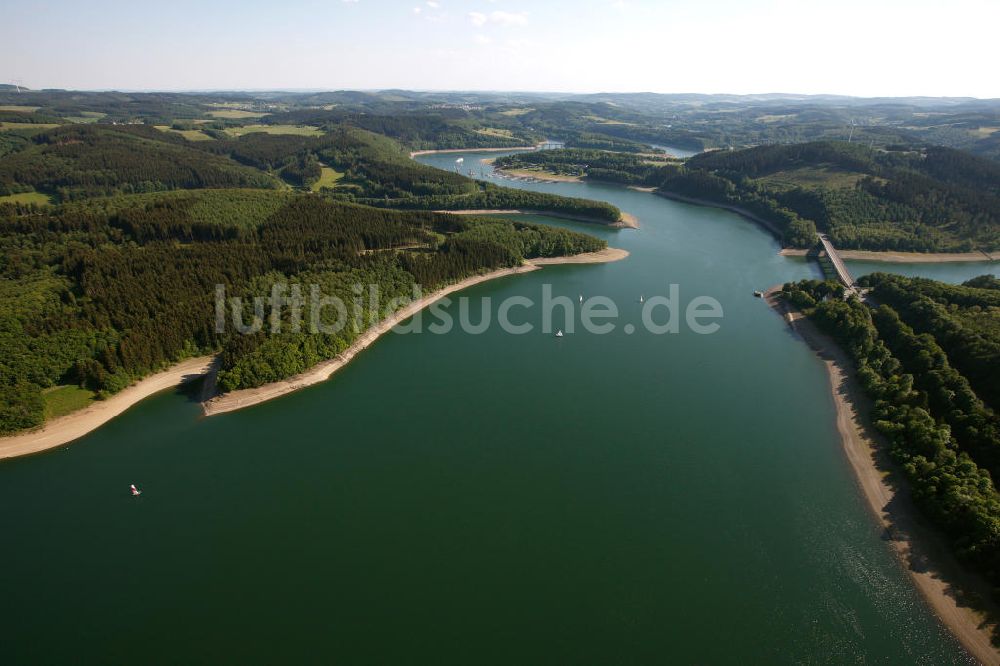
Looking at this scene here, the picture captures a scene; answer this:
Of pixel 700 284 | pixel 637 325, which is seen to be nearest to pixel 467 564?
pixel 637 325

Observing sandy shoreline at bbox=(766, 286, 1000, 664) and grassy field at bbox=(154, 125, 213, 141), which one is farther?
grassy field at bbox=(154, 125, 213, 141)

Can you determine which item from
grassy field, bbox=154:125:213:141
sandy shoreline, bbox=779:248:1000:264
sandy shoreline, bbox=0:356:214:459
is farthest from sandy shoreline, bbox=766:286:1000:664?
grassy field, bbox=154:125:213:141

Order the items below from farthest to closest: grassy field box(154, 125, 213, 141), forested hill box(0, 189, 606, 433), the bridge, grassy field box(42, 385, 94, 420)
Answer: grassy field box(154, 125, 213, 141) < the bridge < forested hill box(0, 189, 606, 433) < grassy field box(42, 385, 94, 420)

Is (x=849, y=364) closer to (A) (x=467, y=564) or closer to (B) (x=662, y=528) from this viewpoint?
(B) (x=662, y=528)

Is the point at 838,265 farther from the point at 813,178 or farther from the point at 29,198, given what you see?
the point at 29,198

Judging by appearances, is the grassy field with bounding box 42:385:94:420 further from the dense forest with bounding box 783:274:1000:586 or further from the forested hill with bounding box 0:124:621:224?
the forested hill with bounding box 0:124:621:224
